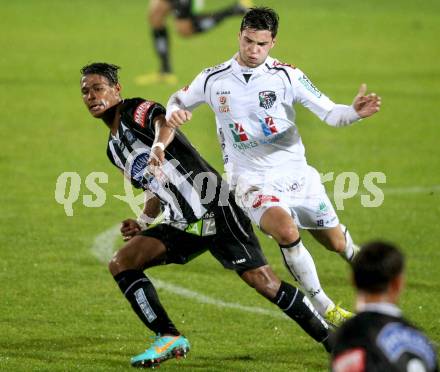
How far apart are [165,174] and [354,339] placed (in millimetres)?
3422

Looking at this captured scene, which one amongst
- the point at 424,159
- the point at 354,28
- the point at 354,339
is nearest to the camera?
the point at 354,339

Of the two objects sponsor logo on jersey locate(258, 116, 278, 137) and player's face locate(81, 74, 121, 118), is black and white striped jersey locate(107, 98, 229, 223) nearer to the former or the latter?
player's face locate(81, 74, 121, 118)

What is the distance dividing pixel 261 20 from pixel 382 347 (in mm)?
3999

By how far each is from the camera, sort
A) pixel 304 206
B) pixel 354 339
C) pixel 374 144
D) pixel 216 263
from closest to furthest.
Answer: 1. pixel 354 339
2. pixel 304 206
3. pixel 216 263
4. pixel 374 144

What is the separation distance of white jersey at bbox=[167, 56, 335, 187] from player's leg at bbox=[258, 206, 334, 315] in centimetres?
47

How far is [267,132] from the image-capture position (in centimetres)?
811

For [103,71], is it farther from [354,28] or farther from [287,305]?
[354,28]

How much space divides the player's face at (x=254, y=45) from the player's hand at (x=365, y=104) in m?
0.91

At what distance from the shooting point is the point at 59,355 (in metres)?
7.77

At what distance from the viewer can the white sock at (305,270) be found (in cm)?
775

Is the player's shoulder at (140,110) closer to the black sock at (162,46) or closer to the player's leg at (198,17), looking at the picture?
the black sock at (162,46)

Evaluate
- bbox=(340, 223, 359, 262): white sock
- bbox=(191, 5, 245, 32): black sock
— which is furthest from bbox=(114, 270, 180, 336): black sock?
bbox=(191, 5, 245, 32): black sock

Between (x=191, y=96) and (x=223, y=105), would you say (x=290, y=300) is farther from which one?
(x=191, y=96)

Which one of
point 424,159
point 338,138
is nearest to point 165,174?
point 424,159
